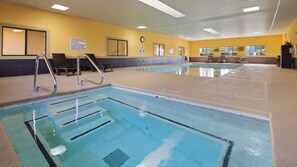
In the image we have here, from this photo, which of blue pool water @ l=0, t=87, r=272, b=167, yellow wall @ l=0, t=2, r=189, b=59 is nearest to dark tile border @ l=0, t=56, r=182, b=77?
yellow wall @ l=0, t=2, r=189, b=59

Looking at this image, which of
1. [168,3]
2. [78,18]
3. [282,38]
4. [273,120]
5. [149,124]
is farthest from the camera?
[282,38]

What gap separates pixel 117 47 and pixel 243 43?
12.3 meters

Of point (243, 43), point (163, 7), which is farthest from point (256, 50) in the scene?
point (163, 7)

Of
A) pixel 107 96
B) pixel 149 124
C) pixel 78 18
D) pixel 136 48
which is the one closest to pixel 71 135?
pixel 149 124

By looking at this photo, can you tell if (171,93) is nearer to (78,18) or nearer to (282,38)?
(78,18)

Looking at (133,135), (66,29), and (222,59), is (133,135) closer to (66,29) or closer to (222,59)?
(66,29)

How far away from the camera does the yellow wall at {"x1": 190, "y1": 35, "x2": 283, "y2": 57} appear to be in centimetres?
1470

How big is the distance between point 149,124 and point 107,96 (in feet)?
6.03

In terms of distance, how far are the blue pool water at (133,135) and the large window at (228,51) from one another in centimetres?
1588

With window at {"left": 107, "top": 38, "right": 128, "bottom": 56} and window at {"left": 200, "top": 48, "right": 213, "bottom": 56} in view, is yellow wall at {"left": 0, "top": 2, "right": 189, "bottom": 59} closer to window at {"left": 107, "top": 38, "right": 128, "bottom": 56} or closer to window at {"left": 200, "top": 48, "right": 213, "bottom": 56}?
window at {"left": 107, "top": 38, "right": 128, "bottom": 56}

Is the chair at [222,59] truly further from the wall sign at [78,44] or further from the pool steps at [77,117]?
the pool steps at [77,117]

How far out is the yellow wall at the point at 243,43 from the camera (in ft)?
48.2

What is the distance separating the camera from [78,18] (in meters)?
8.06

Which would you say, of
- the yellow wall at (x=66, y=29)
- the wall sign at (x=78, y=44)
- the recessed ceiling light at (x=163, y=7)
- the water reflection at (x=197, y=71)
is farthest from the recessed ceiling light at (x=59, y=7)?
the water reflection at (x=197, y=71)
